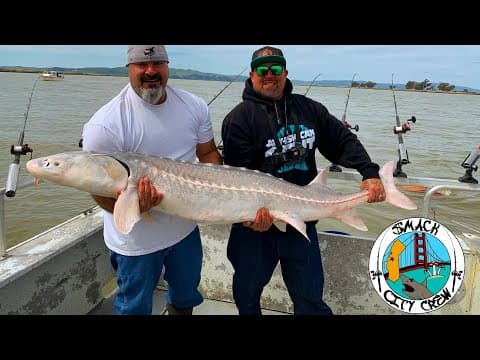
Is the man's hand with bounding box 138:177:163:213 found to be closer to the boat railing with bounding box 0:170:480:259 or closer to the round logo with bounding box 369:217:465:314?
the boat railing with bounding box 0:170:480:259

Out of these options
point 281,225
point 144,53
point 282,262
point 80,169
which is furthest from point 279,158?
point 80,169

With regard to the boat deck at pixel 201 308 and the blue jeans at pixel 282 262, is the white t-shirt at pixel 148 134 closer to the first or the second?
the blue jeans at pixel 282 262

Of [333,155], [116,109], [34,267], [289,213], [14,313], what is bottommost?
[14,313]

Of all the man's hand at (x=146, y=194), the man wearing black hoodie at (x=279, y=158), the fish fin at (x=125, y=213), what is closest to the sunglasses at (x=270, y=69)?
the man wearing black hoodie at (x=279, y=158)

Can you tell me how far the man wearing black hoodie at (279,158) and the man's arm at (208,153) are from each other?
76 mm

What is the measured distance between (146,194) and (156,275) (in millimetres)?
565

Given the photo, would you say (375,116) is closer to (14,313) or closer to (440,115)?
(440,115)

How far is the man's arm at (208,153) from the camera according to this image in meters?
2.60

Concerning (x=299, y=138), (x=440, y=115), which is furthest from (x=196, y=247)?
(x=440, y=115)

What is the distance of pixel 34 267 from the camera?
2521mm

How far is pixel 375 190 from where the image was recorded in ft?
8.44
